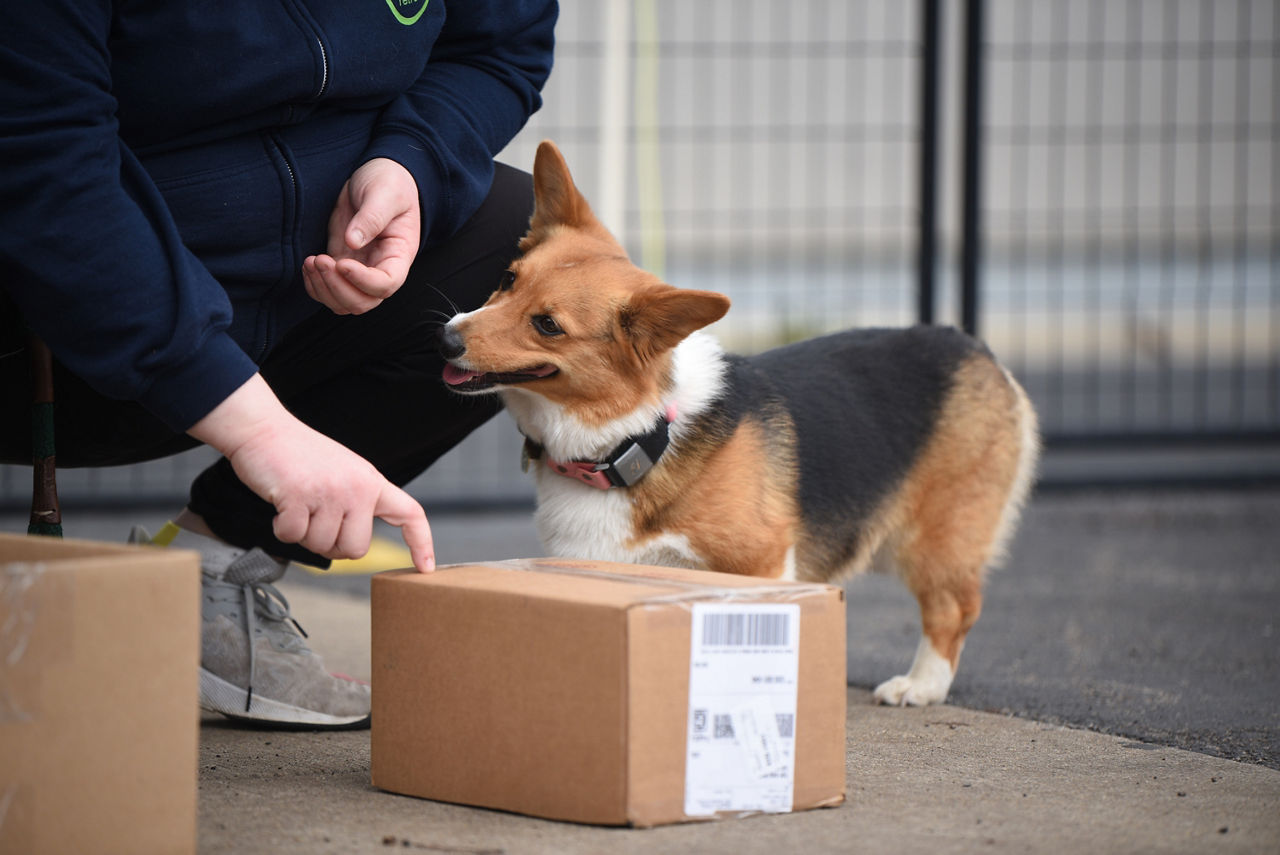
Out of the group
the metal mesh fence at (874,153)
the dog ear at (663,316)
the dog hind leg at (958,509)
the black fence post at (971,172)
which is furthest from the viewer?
the metal mesh fence at (874,153)

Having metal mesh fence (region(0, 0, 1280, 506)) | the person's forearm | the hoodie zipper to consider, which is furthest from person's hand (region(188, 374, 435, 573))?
metal mesh fence (region(0, 0, 1280, 506))

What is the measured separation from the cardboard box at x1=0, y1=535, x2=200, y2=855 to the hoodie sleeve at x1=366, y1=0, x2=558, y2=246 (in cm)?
79

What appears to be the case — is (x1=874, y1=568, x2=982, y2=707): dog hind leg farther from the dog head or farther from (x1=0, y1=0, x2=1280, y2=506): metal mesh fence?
(x1=0, y1=0, x2=1280, y2=506): metal mesh fence

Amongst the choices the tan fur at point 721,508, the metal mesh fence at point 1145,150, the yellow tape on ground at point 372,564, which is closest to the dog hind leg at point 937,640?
the tan fur at point 721,508

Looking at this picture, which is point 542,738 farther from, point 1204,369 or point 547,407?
point 1204,369

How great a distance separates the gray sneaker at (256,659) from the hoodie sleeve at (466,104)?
0.61 metres

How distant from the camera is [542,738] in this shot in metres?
1.47

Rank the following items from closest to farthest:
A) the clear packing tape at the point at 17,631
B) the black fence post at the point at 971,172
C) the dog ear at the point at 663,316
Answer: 1. the clear packing tape at the point at 17,631
2. the dog ear at the point at 663,316
3. the black fence post at the point at 971,172

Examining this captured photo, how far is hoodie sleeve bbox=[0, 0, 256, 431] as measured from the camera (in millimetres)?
1334

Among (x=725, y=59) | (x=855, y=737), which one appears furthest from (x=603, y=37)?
(x=855, y=737)

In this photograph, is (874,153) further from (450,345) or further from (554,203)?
(450,345)

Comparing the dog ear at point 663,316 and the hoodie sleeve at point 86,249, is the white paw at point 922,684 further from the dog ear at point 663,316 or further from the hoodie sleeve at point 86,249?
the hoodie sleeve at point 86,249

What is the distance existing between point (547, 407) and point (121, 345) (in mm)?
891

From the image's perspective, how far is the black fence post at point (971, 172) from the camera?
15.5 feet
